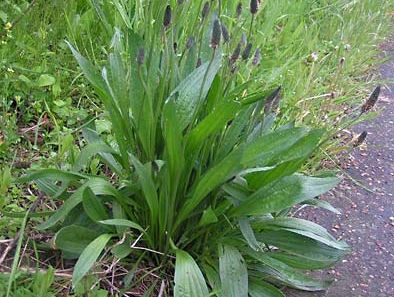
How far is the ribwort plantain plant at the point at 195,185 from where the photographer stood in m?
1.90

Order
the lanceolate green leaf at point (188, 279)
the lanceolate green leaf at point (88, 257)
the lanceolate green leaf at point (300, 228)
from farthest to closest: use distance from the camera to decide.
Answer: the lanceolate green leaf at point (300, 228)
the lanceolate green leaf at point (188, 279)
the lanceolate green leaf at point (88, 257)

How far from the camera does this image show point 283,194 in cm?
190

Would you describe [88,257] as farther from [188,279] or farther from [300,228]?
[300,228]

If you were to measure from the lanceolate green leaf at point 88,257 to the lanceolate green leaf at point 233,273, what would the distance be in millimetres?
332

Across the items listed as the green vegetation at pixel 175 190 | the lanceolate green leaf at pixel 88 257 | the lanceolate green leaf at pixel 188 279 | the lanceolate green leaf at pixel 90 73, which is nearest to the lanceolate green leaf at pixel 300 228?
the green vegetation at pixel 175 190

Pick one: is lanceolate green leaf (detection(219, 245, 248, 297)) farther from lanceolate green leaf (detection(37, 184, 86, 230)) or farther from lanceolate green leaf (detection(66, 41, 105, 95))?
lanceolate green leaf (detection(66, 41, 105, 95))

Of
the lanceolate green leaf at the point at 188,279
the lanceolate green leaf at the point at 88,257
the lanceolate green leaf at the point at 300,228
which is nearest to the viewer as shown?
the lanceolate green leaf at the point at 88,257

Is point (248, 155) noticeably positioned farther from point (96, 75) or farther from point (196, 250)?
point (96, 75)

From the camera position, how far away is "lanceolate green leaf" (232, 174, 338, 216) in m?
1.89

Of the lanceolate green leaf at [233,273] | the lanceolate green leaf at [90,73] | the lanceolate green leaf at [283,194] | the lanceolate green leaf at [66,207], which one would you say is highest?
the lanceolate green leaf at [90,73]

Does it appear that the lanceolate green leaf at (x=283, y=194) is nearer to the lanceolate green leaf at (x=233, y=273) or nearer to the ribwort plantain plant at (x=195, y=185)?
the ribwort plantain plant at (x=195, y=185)

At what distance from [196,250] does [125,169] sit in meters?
0.32

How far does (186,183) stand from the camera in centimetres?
203

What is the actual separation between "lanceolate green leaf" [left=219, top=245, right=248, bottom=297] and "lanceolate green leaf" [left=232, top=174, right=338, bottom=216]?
130mm
